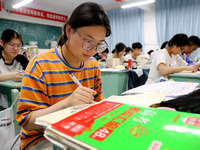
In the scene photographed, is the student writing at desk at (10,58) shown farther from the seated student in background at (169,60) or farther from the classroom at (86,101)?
the seated student in background at (169,60)

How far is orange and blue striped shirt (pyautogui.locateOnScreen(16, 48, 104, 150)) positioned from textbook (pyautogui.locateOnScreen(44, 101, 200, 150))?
1.07 ft

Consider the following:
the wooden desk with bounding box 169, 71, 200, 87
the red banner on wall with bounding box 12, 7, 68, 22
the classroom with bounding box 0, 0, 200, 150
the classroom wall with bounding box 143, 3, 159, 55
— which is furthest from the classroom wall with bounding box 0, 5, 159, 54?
the wooden desk with bounding box 169, 71, 200, 87

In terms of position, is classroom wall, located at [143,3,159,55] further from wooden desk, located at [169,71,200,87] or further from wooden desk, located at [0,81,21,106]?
wooden desk, located at [0,81,21,106]

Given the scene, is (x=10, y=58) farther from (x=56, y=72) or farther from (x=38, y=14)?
(x=38, y=14)

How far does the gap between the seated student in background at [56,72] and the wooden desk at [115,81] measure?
194 cm

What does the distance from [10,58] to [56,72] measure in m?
1.38

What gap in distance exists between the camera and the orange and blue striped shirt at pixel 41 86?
25.0 inches

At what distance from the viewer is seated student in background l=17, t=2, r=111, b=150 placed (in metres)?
0.63

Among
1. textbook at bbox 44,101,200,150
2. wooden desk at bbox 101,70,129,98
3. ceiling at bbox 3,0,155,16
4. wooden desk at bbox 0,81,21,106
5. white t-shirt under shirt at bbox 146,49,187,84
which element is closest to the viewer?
textbook at bbox 44,101,200,150

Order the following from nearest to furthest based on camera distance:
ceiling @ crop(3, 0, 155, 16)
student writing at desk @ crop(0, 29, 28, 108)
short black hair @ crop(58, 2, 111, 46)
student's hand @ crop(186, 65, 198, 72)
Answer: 1. short black hair @ crop(58, 2, 111, 46)
2. student writing at desk @ crop(0, 29, 28, 108)
3. student's hand @ crop(186, 65, 198, 72)
4. ceiling @ crop(3, 0, 155, 16)

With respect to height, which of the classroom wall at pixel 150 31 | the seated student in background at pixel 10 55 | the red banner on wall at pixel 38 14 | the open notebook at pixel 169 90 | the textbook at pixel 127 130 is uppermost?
the red banner on wall at pixel 38 14

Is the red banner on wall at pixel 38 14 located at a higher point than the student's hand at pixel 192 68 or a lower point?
higher

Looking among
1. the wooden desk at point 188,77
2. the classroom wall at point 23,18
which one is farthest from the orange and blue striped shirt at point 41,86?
the classroom wall at point 23,18

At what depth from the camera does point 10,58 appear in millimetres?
1795
